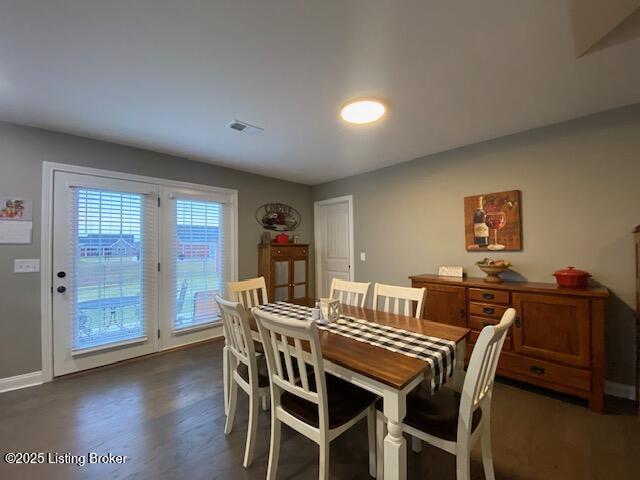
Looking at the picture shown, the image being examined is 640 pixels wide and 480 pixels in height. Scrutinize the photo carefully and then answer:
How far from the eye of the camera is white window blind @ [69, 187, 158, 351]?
2713 mm

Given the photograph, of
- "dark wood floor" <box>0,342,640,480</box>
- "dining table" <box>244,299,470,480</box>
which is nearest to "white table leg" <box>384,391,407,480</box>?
"dining table" <box>244,299,470,480</box>

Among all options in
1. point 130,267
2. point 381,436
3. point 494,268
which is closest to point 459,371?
point 381,436

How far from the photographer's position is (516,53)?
158 centimetres

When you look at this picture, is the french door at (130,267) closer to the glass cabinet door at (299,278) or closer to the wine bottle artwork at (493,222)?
the glass cabinet door at (299,278)

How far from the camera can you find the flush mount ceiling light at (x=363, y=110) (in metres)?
2.07

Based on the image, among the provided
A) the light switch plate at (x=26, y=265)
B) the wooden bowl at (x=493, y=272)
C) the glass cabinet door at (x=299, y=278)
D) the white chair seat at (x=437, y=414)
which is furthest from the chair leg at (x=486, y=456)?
the light switch plate at (x=26, y=265)

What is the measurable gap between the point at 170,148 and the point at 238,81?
1675 millimetres

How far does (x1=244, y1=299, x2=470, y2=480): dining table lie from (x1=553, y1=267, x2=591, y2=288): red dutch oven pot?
52.3 inches

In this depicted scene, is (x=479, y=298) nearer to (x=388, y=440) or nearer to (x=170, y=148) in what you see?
(x=388, y=440)

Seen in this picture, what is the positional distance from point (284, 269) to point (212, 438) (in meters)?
2.50

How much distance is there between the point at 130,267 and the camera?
3008 mm

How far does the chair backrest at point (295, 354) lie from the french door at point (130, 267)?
7.89 feet

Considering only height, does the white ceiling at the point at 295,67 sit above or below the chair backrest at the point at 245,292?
above

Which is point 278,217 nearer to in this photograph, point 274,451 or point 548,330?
point 274,451
